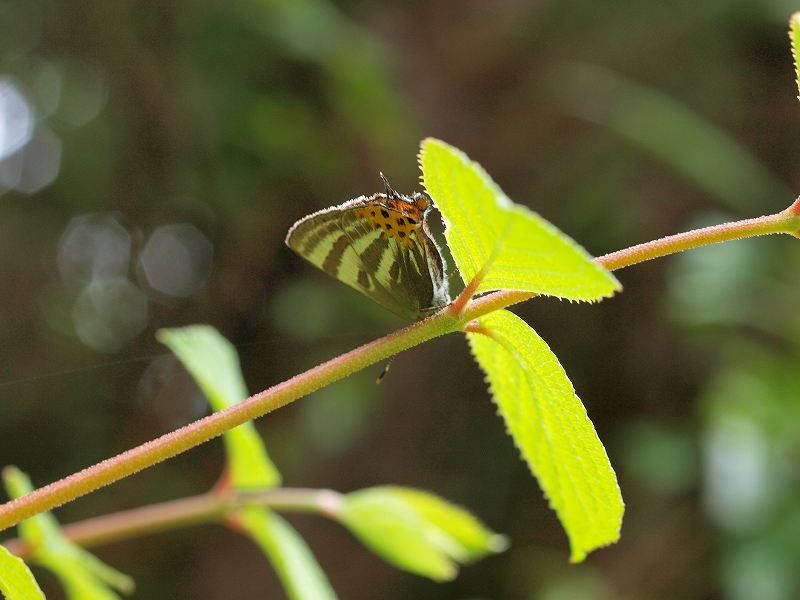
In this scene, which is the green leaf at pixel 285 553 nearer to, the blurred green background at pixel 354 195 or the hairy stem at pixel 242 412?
the hairy stem at pixel 242 412

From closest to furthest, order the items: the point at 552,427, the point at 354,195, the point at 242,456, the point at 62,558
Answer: the point at 552,427, the point at 62,558, the point at 242,456, the point at 354,195

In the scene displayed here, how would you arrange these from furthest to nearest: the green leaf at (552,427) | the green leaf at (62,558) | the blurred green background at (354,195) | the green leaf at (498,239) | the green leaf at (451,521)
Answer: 1. the blurred green background at (354,195)
2. the green leaf at (451,521)
3. the green leaf at (62,558)
4. the green leaf at (552,427)
5. the green leaf at (498,239)

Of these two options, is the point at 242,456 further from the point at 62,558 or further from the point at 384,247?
the point at 384,247

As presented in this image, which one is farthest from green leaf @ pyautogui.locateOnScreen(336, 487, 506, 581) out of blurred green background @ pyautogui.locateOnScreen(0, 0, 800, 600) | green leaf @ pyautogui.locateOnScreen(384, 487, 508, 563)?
blurred green background @ pyautogui.locateOnScreen(0, 0, 800, 600)

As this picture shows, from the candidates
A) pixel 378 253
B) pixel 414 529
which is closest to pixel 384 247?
pixel 378 253

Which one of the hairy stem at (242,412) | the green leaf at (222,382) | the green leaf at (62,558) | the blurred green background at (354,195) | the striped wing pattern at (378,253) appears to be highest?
the blurred green background at (354,195)

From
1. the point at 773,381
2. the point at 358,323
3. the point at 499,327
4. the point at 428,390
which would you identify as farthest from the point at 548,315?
the point at 499,327

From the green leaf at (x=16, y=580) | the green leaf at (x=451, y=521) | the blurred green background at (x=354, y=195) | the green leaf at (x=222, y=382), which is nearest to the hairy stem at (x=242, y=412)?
the green leaf at (x=16, y=580)
